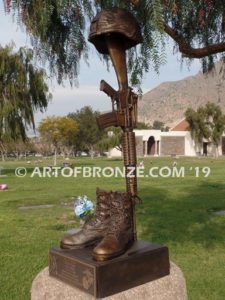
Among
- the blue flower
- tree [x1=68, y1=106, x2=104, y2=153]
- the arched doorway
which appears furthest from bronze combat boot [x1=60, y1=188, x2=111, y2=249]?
the arched doorway

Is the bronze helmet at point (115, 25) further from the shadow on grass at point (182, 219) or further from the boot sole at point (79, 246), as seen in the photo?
the shadow on grass at point (182, 219)

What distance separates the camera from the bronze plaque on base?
7.29 ft

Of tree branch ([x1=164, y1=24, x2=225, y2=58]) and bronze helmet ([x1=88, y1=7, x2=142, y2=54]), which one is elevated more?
tree branch ([x1=164, y1=24, x2=225, y2=58])

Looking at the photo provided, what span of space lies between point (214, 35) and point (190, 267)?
9.02ft

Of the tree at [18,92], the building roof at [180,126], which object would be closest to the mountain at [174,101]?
the building roof at [180,126]

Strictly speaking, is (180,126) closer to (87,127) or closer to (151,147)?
(151,147)

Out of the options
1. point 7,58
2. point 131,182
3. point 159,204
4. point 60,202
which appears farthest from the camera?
point 7,58

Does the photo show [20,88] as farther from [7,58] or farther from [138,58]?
[138,58]

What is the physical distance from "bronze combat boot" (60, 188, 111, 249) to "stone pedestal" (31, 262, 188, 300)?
0.86 ft

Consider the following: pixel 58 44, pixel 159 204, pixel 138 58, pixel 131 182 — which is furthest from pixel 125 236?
pixel 159 204

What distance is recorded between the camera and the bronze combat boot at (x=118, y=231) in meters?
2.29

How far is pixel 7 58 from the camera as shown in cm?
1994

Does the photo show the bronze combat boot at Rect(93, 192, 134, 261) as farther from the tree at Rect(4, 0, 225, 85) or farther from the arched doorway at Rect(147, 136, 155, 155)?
the arched doorway at Rect(147, 136, 155, 155)

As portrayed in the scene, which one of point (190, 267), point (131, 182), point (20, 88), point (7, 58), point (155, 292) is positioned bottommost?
point (190, 267)
